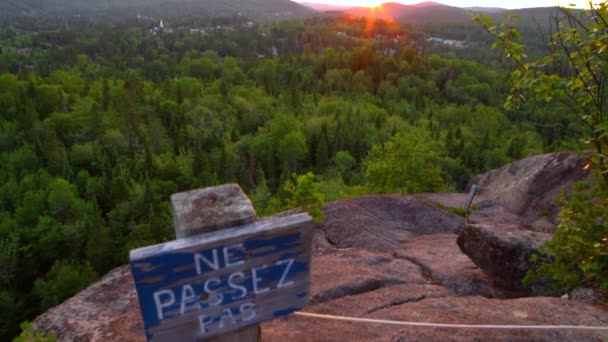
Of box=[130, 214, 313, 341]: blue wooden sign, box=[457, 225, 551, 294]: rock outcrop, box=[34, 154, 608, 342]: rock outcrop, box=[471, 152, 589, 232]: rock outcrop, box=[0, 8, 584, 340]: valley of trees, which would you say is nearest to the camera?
box=[130, 214, 313, 341]: blue wooden sign

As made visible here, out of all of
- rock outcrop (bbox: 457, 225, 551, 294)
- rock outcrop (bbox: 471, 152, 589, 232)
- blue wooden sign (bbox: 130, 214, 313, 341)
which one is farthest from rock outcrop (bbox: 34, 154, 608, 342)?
rock outcrop (bbox: 471, 152, 589, 232)

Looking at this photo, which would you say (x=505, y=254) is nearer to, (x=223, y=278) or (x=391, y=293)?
(x=391, y=293)

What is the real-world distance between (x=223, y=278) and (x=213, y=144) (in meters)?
51.2

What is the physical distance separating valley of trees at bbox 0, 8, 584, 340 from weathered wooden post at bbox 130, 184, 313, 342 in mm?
6415

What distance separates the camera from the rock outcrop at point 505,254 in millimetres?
6828

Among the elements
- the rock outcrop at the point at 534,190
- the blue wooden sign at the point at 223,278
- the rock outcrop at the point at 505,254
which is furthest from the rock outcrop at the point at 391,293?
the rock outcrop at the point at 534,190

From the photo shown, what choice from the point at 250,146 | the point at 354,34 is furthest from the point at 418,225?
the point at 354,34

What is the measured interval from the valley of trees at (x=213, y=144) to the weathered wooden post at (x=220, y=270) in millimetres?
6415

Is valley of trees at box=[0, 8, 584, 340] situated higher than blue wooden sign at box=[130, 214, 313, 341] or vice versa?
blue wooden sign at box=[130, 214, 313, 341]

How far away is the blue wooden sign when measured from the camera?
2.12m

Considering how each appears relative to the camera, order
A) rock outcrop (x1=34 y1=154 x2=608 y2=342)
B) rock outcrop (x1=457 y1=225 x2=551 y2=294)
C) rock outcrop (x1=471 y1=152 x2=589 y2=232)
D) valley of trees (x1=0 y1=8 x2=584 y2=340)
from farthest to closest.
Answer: valley of trees (x1=0 y1=8 x2=584 y2=340) → rock outcrop (x1=471 y1=152 x2=589 y2=232) → rock outcrop (x1=457 y1=225 x2=551 y2=294) → rock outcrop (x1=34 y1=154 x2=608 y2=342)

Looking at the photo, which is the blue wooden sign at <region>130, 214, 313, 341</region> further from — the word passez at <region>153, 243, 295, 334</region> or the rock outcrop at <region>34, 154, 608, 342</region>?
the rock outcrop at <region>34, 154, 608, 342</region>

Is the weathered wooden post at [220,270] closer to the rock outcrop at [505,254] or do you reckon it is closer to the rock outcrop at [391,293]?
the rock outcrop at [391,293]

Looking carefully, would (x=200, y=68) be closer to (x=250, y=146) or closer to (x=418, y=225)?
(x=250, y=146)
